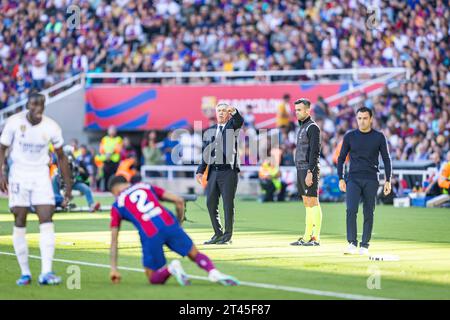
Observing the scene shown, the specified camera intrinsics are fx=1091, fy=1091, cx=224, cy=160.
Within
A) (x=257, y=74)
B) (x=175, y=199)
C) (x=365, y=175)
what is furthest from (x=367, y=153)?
(x=257, y=74)

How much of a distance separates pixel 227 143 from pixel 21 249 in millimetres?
5571

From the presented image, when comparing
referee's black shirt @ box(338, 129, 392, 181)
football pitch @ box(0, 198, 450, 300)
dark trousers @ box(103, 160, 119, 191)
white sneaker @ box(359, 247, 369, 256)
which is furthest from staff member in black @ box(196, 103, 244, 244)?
dark trousers @ box(103, 160, 119, 191)

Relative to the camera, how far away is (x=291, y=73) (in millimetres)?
35688

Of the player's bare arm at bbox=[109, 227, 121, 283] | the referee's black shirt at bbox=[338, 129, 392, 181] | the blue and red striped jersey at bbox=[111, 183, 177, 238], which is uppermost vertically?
the referee's black shirt at bbox=[338, 129, 392, 181]

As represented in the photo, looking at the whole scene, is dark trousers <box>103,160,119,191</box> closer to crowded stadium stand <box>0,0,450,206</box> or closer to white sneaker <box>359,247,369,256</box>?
crowded stadium stand <box>0,0,450,206</box>

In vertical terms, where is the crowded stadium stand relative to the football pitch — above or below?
above

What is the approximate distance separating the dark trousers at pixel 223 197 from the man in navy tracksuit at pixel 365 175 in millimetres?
2187

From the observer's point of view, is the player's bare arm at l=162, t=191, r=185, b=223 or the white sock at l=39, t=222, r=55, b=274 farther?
the white sock at l=39, t=222, r=55, b=274

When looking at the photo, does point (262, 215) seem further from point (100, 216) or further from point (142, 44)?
point (142, 44)

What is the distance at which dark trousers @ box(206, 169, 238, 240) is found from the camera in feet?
55.4

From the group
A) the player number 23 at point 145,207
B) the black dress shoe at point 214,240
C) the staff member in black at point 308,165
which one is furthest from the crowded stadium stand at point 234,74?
the player number 23 at point 145,207

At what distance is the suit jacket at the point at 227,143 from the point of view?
664 inches

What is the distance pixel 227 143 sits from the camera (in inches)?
664
